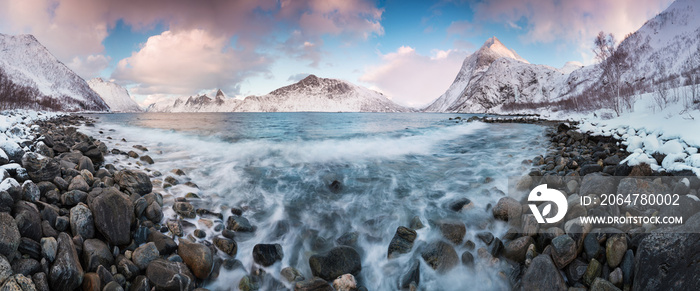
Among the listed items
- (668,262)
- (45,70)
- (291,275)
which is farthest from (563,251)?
(45,70)

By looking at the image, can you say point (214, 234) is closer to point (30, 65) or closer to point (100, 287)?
point (100, 287)

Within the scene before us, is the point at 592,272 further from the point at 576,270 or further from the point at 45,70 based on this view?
the point at 45,70

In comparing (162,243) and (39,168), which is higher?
(39,168)

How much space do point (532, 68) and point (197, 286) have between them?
9152 inches

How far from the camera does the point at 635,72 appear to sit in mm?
55000

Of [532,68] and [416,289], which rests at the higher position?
[532,68]

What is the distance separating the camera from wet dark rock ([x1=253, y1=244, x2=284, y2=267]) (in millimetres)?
4602

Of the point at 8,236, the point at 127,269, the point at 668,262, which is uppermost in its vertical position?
the point at 8,236

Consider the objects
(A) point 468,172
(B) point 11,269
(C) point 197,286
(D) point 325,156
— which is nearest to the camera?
(B) point 11,269

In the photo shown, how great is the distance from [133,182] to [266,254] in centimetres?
390

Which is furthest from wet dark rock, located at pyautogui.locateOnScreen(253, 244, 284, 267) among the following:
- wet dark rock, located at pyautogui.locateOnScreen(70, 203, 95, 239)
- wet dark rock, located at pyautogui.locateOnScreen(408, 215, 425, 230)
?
wet dark rock, located at pyautogui.locateOnScreen(408, 215, 425, 230)

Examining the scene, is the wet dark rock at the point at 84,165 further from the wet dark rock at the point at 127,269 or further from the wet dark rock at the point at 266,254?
the wet dark rock at the point at 266,254

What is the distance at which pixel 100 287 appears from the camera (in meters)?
3.28

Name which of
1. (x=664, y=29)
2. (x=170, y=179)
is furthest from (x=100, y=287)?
(x=664, y=29)
